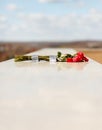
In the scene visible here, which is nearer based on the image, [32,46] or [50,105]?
[50,105]

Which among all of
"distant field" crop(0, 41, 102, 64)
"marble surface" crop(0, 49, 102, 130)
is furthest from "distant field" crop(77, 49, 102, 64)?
"marble surface" crop(0, 49, 102, 130)

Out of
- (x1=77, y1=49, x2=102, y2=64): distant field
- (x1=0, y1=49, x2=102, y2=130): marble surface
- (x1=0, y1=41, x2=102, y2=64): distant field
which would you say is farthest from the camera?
(x1=0, y1=41, x2=102, y2=64): distant field

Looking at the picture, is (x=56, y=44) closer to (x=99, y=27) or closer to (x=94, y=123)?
(x=99, y=27)

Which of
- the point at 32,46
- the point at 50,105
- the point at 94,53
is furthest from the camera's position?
the point at 32,46

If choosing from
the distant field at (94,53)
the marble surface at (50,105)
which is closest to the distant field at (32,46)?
the distant field at (94,53)

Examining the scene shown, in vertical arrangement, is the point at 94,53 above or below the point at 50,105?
below

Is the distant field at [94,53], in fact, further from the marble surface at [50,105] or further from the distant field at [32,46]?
the marble surface at [50,105]

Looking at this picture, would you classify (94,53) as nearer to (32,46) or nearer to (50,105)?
(32,46)

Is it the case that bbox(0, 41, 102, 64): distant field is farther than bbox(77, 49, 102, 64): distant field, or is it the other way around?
bbox(0, 41, 102, 64): distant field

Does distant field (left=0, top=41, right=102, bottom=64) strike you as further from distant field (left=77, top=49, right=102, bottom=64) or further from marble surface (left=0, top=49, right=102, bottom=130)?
marble surface (left=0, top=49, right=102, bottom=130)

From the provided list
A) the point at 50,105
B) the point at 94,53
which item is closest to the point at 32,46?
the point at 94,53

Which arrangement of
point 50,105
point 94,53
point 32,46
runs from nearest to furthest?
point 50,105 → point 94,53 → point 32,46

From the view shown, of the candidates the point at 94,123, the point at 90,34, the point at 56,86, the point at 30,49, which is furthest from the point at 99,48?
the point at 94,123
